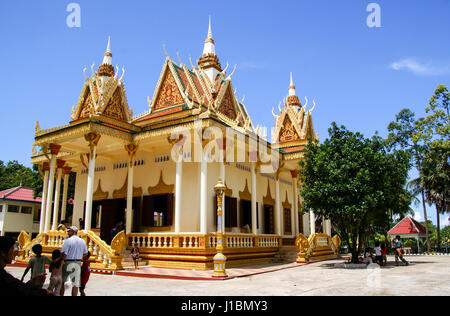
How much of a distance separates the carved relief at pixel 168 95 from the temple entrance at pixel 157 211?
13.8 feet

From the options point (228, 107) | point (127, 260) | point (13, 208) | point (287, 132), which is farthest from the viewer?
point (13, 208)

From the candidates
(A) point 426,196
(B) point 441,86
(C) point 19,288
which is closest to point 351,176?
(C) point 19,288

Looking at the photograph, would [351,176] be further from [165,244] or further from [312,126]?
[312,126]

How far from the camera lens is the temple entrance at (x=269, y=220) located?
19.4 metres

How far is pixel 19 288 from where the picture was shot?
9.08 ft

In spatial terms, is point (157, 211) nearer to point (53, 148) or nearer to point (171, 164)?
point (171, 164)

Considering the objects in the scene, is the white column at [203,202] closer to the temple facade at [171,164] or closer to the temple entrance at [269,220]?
the temple facade at [171,164]

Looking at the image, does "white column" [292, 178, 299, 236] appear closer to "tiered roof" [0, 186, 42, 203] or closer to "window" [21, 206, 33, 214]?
"tiered roof" [0, 186, 42, 203]

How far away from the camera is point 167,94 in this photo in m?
16.5

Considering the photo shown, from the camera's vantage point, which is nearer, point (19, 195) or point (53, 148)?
point (53, 148)

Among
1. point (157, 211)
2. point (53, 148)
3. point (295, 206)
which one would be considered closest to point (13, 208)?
point (53, 148)

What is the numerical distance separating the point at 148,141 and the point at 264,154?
5.90 meters

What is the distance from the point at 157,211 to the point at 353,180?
8306 millimetres

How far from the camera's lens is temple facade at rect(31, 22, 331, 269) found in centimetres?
1316
